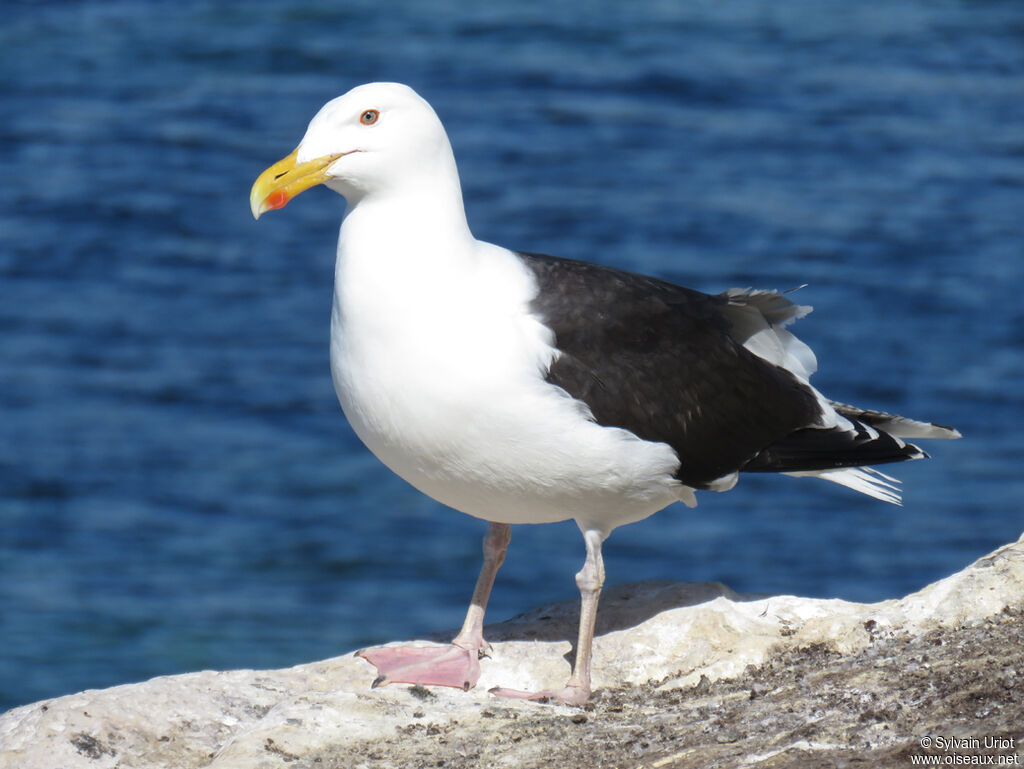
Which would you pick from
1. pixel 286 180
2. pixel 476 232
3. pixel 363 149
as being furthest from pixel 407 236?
pixel 476 232

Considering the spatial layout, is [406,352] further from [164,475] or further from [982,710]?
[164,475]

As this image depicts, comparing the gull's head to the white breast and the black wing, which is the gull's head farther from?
the black wing

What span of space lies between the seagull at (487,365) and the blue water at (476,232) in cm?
555

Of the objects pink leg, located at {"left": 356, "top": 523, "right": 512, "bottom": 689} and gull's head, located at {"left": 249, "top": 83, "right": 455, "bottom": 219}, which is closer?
gull's head, located at {"left": 249, "top": 83, "right": 455, "bottom": 219}

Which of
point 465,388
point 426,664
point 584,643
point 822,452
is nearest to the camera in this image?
point 465,388

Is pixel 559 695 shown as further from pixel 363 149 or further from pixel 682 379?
pixel 363 149

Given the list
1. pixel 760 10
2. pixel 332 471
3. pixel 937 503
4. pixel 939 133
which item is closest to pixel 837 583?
pixel 937 503

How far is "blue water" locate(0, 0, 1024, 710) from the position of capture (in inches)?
484

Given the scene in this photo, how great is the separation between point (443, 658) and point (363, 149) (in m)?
2.11

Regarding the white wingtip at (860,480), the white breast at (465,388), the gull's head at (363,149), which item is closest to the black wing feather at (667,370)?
the white breast at (465,388)

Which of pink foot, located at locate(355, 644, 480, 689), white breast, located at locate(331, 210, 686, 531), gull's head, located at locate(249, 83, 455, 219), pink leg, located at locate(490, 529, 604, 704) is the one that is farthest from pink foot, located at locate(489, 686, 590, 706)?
gull's head, located at locate(249, 83, 455, 219)

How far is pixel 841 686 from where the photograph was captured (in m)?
5.29

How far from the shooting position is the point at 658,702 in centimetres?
581

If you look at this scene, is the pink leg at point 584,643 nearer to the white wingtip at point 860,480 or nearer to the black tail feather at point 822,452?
the black tail feather at point 822,452
